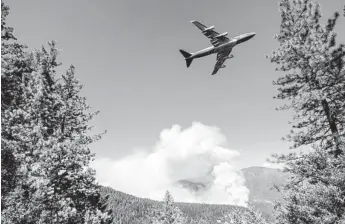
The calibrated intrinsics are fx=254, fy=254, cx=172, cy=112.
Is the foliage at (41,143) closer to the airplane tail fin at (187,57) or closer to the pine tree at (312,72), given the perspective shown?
the airplane tail fin at (187,57)

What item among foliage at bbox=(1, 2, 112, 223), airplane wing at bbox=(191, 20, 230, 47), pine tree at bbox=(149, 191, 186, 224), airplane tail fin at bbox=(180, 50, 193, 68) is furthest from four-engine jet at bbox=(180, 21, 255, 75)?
pine tree at bbox=(149, 191, 186, 224)

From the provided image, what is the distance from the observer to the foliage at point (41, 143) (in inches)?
409

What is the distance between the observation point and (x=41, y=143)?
1212cm

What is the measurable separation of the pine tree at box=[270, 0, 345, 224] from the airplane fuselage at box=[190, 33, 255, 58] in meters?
1.95

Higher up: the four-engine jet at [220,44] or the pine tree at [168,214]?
the four-engine jet at [220,44]

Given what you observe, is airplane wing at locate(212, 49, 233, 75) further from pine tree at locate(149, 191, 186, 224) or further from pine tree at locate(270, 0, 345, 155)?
pine tree at locate(149, 191, 186, 224)

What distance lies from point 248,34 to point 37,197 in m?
13.6

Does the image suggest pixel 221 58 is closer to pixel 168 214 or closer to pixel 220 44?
pixel 220 44

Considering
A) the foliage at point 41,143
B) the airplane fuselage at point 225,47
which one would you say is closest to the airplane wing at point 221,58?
the airplane fuselage at point 225,47

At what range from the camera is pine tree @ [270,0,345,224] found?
11.5m

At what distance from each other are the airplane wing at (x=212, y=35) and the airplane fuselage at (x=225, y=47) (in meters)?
0.22

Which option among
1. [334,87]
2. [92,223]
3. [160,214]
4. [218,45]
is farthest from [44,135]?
[160,214]

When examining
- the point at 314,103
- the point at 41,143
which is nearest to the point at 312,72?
the point at 314,103

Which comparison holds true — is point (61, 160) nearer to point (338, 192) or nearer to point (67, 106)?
point (67, 106)
